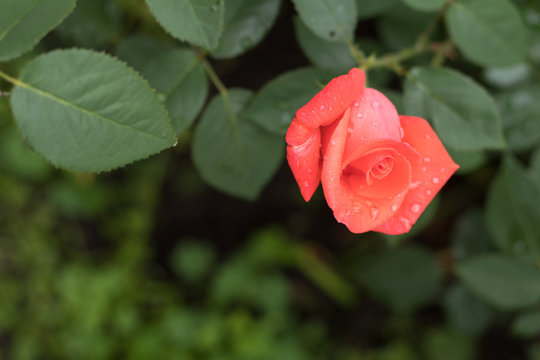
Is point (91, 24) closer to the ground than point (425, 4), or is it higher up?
higher up

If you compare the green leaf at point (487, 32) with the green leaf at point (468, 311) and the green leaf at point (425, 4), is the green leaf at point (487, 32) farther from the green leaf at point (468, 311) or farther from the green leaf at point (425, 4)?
the green leaf at point (468, 311)

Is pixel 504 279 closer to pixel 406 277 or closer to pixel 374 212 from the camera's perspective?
pixel 406 277

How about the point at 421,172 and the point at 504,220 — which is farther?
the point at 504,220

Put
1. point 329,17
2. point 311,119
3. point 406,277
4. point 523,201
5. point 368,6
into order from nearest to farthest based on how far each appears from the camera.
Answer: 1. point 311,119
2. point 329,17
3. point 368,6
4. point 523,201
5. point 406,277

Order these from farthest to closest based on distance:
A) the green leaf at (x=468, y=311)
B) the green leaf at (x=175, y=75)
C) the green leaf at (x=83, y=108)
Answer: the green leaf at (x=468, y=311) → the green leaf at (x=175, y=75) → the green leaf at (x=83, y=108)

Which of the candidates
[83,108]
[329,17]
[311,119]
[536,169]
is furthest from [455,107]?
[83,108]

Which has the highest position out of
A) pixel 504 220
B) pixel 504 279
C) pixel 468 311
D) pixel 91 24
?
pixel 91 24

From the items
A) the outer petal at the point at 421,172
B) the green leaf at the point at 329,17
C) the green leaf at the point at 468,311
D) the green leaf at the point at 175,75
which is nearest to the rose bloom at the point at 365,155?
the outer petal at the point at 421,172
